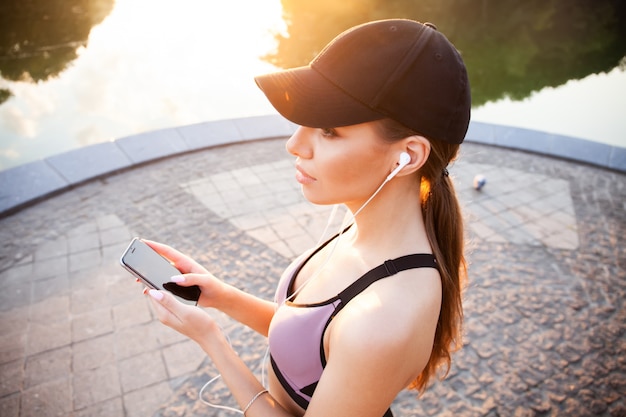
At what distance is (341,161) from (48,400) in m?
2.92

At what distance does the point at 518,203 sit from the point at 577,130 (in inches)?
237

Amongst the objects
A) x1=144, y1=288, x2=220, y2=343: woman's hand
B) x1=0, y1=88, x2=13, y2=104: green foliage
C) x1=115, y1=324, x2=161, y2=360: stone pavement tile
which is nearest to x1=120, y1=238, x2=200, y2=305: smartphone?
x1=144, y1=288, x2=220, y2=343: woman's hand

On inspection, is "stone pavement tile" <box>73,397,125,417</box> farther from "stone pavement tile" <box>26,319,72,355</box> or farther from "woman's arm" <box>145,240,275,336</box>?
"woman's arm" <box>145,240,275,336</box>

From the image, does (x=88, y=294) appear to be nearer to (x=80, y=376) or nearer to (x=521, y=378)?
(x=80, y=376)

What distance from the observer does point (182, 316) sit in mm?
1506

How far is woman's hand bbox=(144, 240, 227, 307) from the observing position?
5.71 ft

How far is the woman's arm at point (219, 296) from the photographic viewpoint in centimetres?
178

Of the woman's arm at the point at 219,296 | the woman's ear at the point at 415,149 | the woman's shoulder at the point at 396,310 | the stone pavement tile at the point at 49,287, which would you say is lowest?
the stone pavement tile at the point at 49,287

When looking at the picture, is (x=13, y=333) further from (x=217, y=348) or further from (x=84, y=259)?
(x=217, y=348)

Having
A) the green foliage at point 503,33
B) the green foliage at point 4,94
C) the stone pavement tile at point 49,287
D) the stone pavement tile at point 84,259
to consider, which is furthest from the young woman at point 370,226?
the green foliage at point 503,33

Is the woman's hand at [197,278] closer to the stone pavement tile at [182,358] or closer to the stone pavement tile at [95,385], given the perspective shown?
the stone pavement tile at [182,358]

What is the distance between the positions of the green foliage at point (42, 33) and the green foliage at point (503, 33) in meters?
5.36

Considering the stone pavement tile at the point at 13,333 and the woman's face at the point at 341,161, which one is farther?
the stone pavement tile at the point at 13,333

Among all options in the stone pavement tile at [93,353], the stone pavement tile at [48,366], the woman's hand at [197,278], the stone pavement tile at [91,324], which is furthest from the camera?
the stone pavement tile at [91,324]
